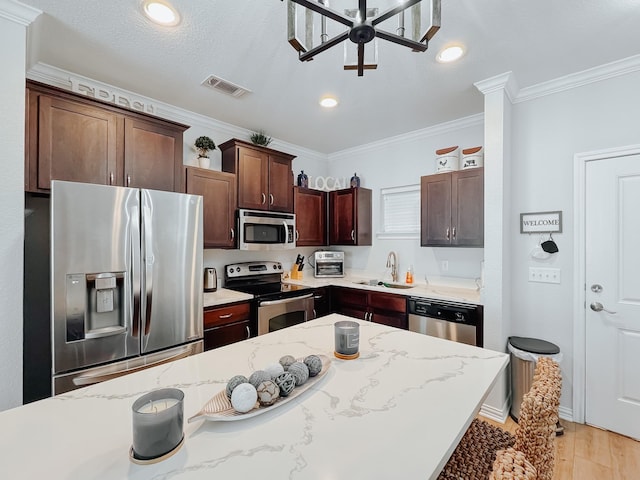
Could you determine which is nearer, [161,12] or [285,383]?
[285,383]

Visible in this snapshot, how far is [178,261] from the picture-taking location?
216cm

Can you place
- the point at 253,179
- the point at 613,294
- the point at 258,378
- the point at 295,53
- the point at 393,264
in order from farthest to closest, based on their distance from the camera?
the point at 393,264, the point at 253,179, the point at 613,294, the point at 295,53, the point at 258,378

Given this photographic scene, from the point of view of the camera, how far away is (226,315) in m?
2.60

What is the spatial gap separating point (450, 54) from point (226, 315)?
8.63 ft

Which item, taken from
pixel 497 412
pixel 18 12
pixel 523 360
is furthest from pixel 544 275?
pixel 18 12

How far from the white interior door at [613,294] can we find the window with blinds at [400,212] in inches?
63.5

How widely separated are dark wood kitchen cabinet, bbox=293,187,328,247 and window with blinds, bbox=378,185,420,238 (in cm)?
78

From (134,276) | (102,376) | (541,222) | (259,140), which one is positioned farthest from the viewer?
(259,140)

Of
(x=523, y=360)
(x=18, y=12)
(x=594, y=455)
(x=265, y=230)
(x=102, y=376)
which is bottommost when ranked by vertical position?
(x=594, y=455)

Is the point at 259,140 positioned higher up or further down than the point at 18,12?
further down

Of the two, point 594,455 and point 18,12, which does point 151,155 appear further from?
point 594,455

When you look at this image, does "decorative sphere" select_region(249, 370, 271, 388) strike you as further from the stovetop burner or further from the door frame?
the door frame

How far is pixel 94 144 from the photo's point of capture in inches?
83.0

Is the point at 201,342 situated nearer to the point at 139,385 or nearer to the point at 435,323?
the point at 139,385
